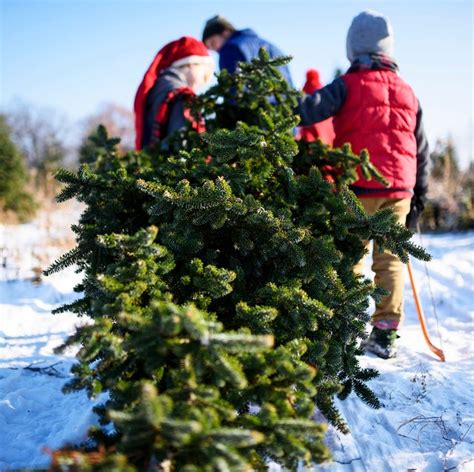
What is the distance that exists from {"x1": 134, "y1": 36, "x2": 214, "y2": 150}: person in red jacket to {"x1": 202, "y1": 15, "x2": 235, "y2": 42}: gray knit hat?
82 centimetres

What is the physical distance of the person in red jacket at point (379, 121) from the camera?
10.3 ft

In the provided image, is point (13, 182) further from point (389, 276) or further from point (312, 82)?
point (389, 276)

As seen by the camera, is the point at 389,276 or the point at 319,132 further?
the point at 319,132

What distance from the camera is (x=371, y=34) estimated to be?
3.24m

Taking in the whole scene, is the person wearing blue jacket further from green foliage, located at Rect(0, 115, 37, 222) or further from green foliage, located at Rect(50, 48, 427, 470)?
green foliage, located at Rect(0, 115, 37, 222)

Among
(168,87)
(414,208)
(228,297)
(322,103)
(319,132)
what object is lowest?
(228,297)

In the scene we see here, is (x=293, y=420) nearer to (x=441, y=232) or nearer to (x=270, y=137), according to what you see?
(x=270, y=137)

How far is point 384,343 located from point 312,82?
260 cm

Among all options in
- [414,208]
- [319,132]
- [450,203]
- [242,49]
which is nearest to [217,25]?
[242,49]

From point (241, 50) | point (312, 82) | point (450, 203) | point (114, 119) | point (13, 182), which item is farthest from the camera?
point (114, 119)

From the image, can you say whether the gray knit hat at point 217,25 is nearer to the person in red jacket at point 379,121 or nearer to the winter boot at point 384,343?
the person in red jacket at point 379,121

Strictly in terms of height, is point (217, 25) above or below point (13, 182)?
above

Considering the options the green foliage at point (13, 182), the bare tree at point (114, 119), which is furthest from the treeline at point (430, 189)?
the bare tree at point (114, 119)

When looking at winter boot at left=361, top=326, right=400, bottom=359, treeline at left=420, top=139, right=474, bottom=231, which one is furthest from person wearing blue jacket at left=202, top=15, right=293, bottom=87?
treeline at left=420, top=139, right=474, bottom=231
